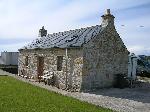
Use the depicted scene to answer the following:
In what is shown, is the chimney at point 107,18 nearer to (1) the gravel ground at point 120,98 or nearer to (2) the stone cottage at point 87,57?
(2) the stone cottage at point 87,57

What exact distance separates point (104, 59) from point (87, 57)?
2.05 m

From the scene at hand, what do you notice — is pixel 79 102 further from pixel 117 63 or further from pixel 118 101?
pixel 117 63

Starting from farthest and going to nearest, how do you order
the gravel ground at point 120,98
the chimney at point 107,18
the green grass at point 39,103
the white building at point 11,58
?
the white building at point 11,58
the chimney at point 107,18
the gravel ground at point 120,98
the green grass at point 39,103

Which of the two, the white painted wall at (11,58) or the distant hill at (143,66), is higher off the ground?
the white painted wall at (11,58)

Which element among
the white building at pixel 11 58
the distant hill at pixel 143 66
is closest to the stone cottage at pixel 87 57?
the distant hill at pixel 143 66

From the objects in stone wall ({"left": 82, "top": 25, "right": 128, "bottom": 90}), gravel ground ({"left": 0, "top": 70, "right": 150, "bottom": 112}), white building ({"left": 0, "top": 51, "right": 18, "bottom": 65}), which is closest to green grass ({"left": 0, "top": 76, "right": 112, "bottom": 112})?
gravel ground ({"left": 0, "top": 70, "right": 150, "bottom": 112})

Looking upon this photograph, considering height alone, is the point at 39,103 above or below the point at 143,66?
below

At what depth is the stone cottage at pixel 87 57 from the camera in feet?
69.4

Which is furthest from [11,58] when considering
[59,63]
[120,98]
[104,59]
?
[120,98]

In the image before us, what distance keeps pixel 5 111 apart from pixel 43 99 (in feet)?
12.2

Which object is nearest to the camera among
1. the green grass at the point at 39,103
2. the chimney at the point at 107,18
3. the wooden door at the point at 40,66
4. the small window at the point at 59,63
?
the green grass at the point at 39,103

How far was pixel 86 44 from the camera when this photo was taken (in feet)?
68.9

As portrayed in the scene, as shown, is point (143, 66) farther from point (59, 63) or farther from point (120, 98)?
point (120, 98)

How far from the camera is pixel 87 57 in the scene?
21141 mm
